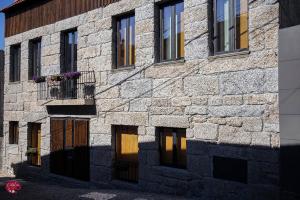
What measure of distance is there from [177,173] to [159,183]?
2.22ft

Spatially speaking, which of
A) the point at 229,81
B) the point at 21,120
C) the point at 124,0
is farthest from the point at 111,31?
the point at 21,120

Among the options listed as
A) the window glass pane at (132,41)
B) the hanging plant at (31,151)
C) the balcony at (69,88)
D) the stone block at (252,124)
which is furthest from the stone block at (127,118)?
the hanging plant at (31,151)

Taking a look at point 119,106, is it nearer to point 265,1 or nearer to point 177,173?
point 177,173

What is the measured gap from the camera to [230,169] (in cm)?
775

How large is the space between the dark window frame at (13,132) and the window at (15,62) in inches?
70.9

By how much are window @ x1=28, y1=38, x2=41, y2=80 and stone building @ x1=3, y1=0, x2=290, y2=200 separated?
0.12 feet

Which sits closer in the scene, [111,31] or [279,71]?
[279,71]

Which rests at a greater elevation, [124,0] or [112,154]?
[124,0]

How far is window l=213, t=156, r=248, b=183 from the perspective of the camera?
24.8ft

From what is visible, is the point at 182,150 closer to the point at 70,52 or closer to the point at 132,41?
the point at 132,41

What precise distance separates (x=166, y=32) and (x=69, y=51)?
439cm

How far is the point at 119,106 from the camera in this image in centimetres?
1024

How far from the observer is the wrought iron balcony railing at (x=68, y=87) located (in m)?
11.2

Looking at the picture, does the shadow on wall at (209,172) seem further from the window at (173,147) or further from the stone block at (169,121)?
the stone block at (169,121)
